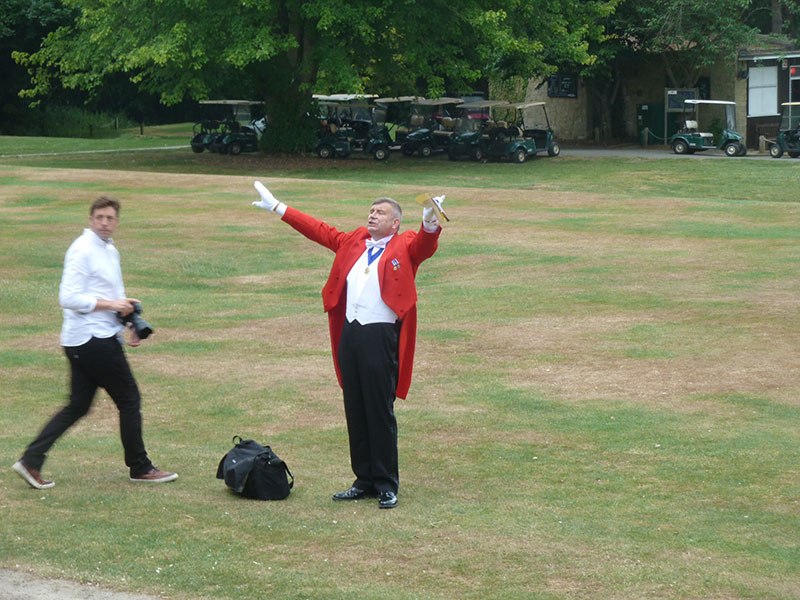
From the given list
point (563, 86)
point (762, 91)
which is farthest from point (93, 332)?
point (563, 86)

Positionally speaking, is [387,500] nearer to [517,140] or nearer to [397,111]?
[517,140]

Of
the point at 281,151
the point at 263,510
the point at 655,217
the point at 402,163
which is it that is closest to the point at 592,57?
the point at 402,163

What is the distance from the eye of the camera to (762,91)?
148ft

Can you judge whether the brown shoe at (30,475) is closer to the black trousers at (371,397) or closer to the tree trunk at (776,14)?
the black trousers at (371,397)

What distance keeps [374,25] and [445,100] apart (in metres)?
8.70

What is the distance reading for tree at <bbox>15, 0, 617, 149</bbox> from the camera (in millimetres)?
33656

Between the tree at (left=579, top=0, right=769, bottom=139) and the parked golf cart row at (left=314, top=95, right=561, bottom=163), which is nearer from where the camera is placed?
the parked golf cart row at (left=314, top=95, right=561, bottom=163)

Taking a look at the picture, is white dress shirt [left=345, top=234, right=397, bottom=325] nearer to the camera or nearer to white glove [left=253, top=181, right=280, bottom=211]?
white glove [left=253, top=181, right=280, bottom=211]

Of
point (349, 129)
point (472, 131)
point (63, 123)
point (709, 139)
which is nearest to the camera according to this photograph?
point (472, 131)

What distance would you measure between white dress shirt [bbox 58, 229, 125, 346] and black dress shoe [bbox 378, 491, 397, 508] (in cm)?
188

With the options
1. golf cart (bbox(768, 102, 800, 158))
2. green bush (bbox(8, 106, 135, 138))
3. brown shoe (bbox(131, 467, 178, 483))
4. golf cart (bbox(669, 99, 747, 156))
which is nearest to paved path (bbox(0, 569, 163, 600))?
brown shoe (bbox(131, 467, 178, 483))

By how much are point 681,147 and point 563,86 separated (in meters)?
11.5

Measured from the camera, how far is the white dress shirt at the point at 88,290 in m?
6.42

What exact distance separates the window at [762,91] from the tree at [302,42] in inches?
291
